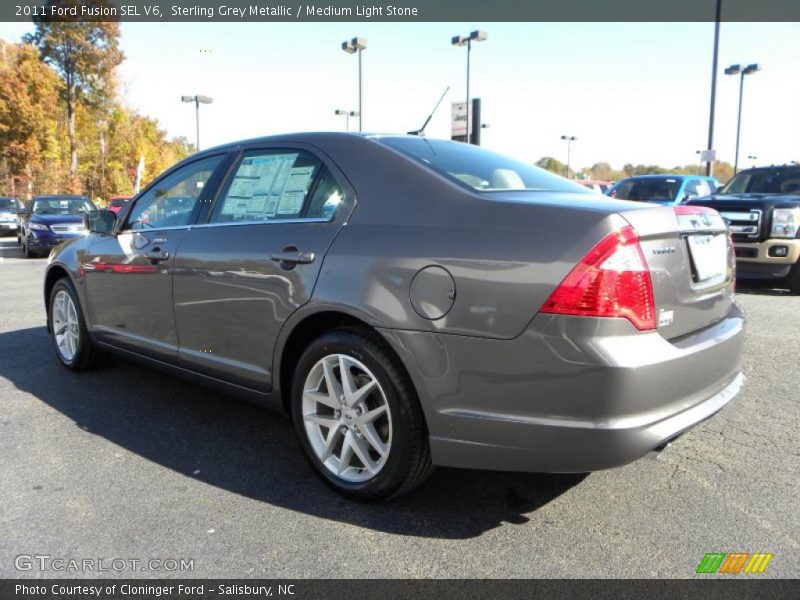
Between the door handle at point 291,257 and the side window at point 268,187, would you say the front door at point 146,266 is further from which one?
the door handle at point 291,257

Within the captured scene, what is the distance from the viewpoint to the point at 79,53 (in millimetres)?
35312

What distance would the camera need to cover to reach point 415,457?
2.54 meters

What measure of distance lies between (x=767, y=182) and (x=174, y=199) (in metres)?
9.94

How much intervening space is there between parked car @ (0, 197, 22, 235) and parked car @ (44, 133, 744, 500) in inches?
949

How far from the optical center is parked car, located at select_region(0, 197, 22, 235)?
23.6 metres

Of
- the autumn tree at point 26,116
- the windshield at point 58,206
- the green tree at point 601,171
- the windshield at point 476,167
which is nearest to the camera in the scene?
the windshield at point 476,167

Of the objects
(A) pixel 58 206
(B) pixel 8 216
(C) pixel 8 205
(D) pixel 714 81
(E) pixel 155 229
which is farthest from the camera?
(C) pixel 8 205

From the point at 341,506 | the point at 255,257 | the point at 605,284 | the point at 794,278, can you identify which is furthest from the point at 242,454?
the point at 794,278

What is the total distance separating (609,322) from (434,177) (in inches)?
38.4

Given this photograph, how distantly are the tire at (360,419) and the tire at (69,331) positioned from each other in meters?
2.48

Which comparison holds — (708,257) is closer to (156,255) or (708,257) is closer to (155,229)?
(156,255)

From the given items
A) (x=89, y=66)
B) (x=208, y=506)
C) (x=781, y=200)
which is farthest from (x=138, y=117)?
(x=208, y=506)

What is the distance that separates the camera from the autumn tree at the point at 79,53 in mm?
34719

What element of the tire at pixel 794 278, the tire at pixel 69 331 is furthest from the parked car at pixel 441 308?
the tire at pixel 794 278
